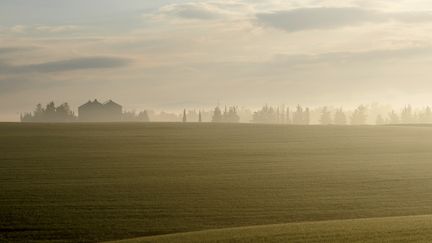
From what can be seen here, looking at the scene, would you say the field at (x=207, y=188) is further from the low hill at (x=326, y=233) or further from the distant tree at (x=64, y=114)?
the distant tree at (x=64, y=114)

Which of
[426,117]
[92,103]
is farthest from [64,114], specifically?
[426,117]

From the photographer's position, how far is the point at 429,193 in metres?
30.1

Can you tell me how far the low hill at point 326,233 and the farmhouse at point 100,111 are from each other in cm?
11090

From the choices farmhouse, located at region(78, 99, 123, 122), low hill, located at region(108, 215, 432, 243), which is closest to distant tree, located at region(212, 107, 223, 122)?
farmhouse, located at region(78, 99, 123, 122)

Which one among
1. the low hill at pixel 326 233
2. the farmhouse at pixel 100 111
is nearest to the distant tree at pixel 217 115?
the farmhouse at pixel 100 111

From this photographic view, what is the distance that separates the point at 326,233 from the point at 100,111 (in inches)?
4488

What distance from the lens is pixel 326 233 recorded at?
1772 centimetres

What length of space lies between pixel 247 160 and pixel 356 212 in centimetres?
1817

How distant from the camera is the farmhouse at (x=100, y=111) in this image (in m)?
A: 128

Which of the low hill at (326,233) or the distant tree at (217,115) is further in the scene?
the distant tree at (217,115)

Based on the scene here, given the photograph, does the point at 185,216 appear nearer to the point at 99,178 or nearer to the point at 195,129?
the point at 99,178

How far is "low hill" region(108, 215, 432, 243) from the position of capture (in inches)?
661

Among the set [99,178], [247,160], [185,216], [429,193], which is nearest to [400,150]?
[247,160]

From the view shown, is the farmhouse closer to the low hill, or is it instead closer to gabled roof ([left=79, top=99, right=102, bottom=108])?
gabled roof ([left=79, top=99, right=102, bottom=108])
